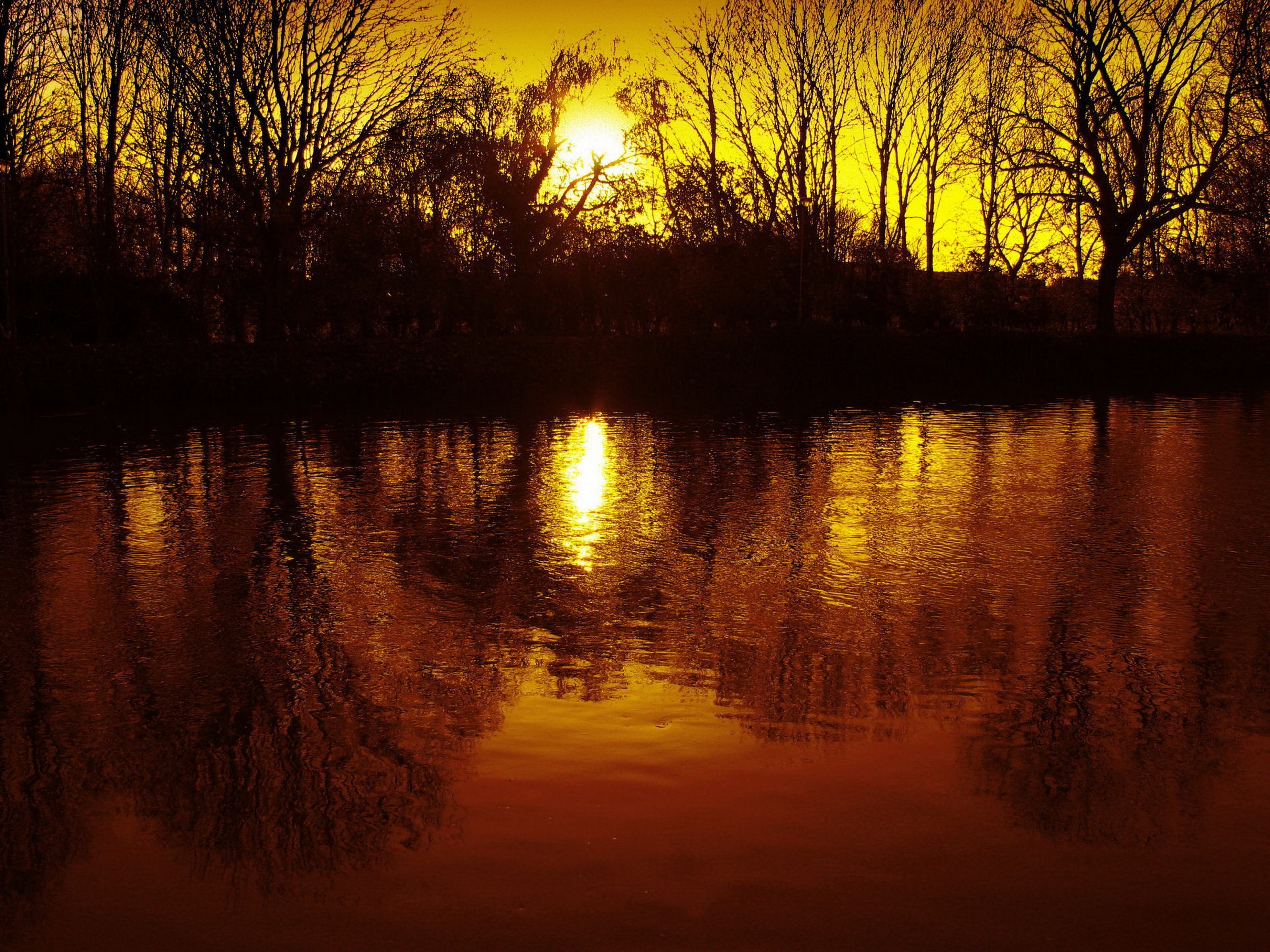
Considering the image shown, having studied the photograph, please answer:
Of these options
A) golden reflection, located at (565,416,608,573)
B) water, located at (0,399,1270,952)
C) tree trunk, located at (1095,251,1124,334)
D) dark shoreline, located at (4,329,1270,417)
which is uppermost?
tree trunk, located at (1095,251,1124,334)

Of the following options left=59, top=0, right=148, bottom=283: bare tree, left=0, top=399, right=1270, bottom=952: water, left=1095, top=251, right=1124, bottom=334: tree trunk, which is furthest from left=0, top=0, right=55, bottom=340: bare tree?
left=1095, top=251, right=1124, bottom=334: tree trunk

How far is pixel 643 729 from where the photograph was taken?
466 cm

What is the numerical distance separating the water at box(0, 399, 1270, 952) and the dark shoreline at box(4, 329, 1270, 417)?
44.0ft

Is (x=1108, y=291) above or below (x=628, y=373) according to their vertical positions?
above

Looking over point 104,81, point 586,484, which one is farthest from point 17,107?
point 586,484

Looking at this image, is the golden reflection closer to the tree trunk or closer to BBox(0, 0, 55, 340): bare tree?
BBox(0, 0, 55, 340): bare tree

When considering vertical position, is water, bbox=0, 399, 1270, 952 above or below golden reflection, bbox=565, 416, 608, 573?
below

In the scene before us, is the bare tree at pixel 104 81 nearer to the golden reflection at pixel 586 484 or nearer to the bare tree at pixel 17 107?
the bare tree at pixel 17 107

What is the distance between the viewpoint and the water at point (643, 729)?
10.9 feet

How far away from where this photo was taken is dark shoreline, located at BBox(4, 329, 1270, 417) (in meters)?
23.0

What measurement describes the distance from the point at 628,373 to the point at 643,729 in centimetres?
2353

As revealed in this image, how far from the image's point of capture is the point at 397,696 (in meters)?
5.10

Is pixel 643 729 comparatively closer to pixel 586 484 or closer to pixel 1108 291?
pixel 586 484

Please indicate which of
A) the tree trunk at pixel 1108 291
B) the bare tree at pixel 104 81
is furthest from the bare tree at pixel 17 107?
the tree trunk at pixel 1108 291
